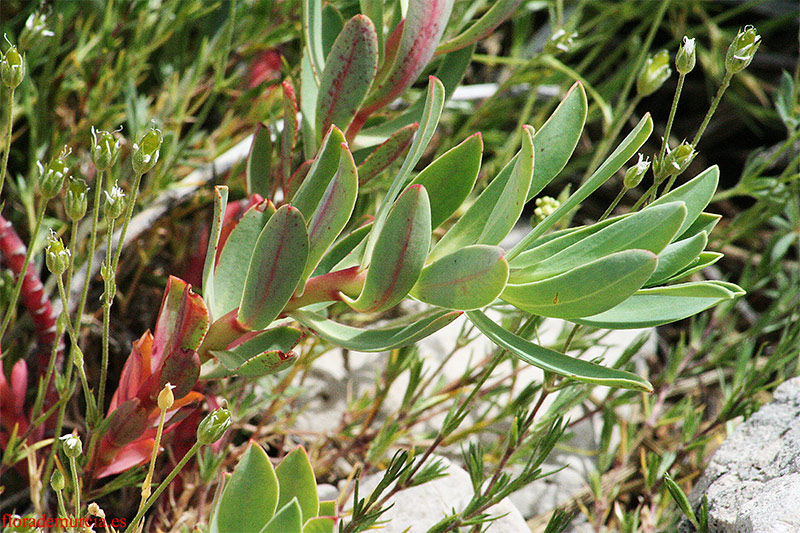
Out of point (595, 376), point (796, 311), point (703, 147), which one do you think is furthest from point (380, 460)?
point (703, 147)

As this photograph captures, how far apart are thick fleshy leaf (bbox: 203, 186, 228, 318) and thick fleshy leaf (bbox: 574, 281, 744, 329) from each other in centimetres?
31

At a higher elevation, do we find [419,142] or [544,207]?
[419,142]

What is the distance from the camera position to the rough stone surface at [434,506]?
0.82 meters

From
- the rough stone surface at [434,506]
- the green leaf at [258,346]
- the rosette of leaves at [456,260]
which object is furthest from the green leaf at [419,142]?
the rough stone surface at [434,506]

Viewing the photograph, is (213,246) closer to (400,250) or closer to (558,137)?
(400,250)

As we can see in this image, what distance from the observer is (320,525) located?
1.87 feet

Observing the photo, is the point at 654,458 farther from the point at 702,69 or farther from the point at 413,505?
the point at 702,69

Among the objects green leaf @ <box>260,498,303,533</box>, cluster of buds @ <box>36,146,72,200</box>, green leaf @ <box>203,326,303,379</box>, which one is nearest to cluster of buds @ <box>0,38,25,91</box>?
cluster of buds @ <box>36,146,72,200</box>

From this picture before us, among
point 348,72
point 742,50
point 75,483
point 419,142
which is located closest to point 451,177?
point 419,142

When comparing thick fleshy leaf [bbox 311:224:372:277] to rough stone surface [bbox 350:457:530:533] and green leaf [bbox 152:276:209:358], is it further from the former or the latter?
rough stone surface [bbox 350:457:530:533]

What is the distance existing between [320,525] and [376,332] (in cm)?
Answer: 16

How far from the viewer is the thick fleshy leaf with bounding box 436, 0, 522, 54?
0.81m

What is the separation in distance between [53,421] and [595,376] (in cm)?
62

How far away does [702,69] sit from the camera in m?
1.67
